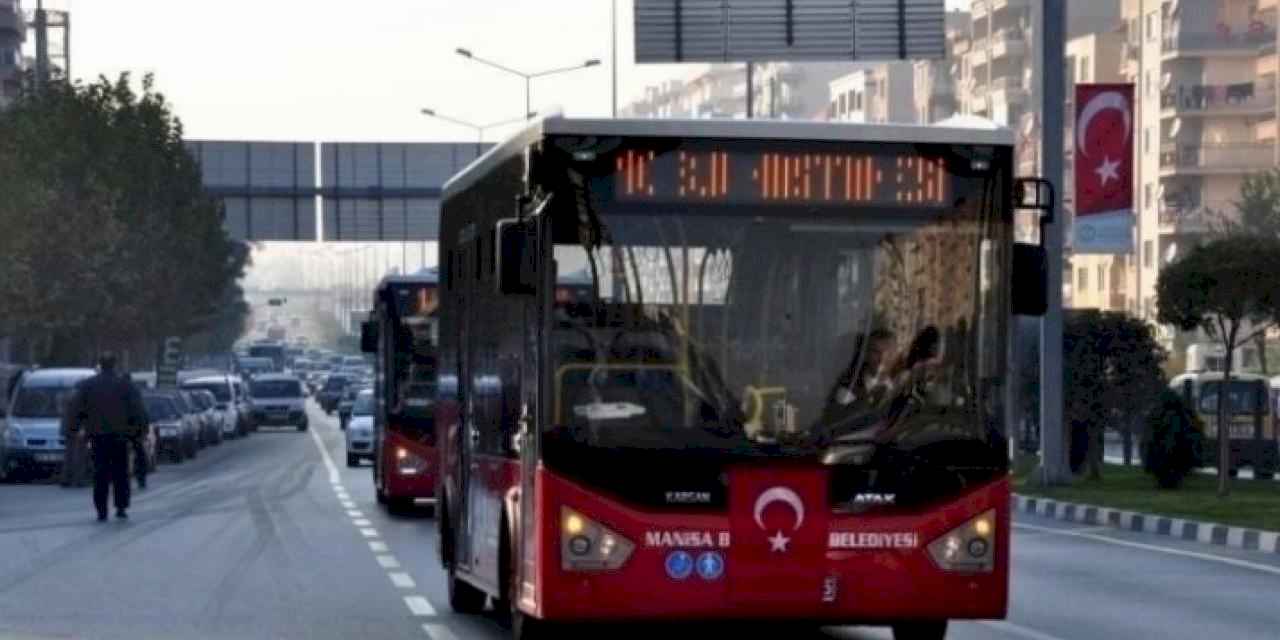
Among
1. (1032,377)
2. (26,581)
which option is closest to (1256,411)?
(1032,377)

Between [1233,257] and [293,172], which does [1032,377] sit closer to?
[1233,257]

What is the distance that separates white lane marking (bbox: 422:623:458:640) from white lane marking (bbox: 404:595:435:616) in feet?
3.42

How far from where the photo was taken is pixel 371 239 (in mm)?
100188

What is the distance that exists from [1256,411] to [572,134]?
36.3 m

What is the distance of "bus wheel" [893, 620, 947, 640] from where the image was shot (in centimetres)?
1544

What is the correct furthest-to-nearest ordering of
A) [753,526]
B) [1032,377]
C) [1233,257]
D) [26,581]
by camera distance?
[1032,377], [1233,257], [26,581], [753,526]

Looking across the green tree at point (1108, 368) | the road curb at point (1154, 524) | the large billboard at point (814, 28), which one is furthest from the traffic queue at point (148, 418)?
the green tree at point (1108, 368)

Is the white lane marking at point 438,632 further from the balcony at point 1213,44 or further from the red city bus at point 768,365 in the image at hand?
the balcony at point 1213,44

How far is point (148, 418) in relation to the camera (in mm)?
34625

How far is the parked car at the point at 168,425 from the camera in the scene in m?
62.2

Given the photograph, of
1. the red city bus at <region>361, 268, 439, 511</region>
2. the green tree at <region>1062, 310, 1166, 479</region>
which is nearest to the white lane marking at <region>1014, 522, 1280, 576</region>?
the red city bus at <region>361, 268, 439, 511</region>

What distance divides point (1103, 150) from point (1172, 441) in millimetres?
3778

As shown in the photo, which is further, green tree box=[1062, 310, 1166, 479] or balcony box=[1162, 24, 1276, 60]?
balcony box=[1162, 24, 1276, 60]

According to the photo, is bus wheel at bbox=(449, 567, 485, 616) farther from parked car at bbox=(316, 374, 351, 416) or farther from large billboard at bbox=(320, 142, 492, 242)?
parked car at bbox=(316, 374, 351, 416)
